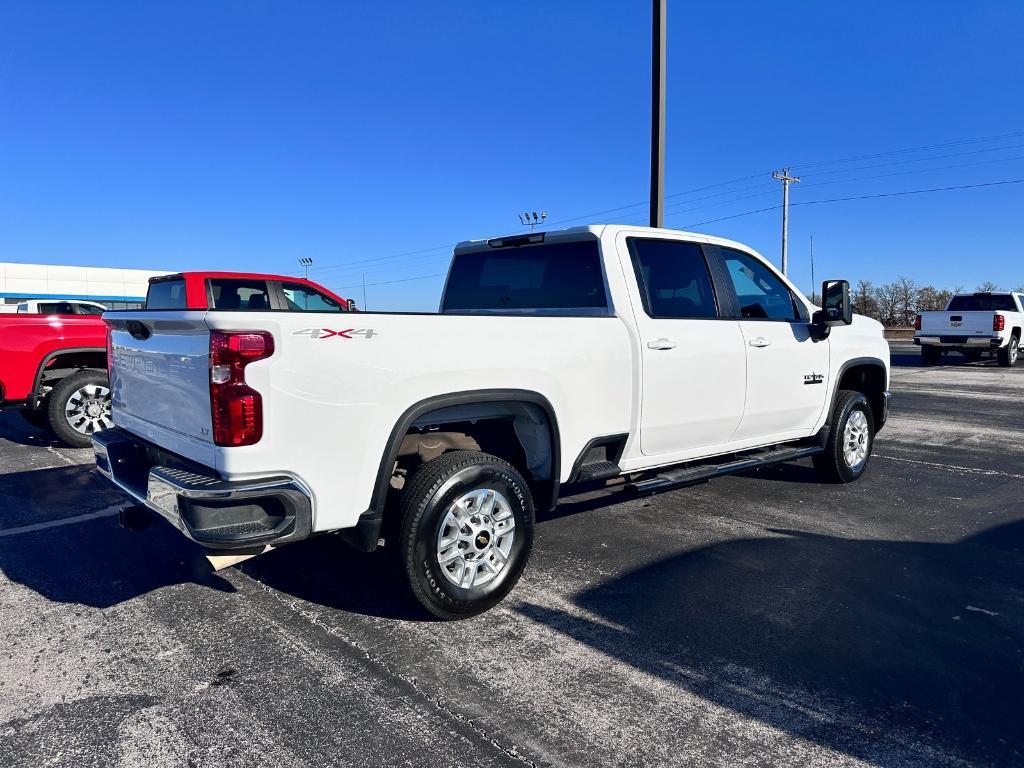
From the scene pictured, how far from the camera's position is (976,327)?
60.8ft

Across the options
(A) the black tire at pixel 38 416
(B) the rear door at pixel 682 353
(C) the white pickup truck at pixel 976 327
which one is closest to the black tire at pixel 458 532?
(B) the rear door at pixel 682 353

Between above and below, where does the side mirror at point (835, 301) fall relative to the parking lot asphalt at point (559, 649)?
above

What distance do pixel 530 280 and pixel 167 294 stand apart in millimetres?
5719

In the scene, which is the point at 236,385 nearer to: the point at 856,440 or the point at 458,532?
the point at 458,532

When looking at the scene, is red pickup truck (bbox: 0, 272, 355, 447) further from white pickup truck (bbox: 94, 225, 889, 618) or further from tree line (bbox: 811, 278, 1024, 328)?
tree line (bbox: 811, 278, 1024, 328)

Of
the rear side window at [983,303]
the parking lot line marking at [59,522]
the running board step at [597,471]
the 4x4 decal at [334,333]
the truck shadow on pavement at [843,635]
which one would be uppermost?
the rear side window at [983,303]

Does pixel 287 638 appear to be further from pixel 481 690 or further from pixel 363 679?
pixel 481 690

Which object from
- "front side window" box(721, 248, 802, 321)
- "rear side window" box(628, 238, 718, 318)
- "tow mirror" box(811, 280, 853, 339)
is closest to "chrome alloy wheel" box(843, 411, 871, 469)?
"tow mirror" box(811, 280, 853, 339)

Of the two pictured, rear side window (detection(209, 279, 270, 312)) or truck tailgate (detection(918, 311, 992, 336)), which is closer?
rear side window (detection(209, 279, 270, 312))

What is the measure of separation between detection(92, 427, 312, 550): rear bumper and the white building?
1926 inches

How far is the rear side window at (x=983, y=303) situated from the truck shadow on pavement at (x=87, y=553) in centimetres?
2086

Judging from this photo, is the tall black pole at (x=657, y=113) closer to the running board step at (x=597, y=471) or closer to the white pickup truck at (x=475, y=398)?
the white pickup truck at (x=475, y=398)

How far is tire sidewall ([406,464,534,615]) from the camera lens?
132 inches

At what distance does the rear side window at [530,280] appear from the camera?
179 inches
